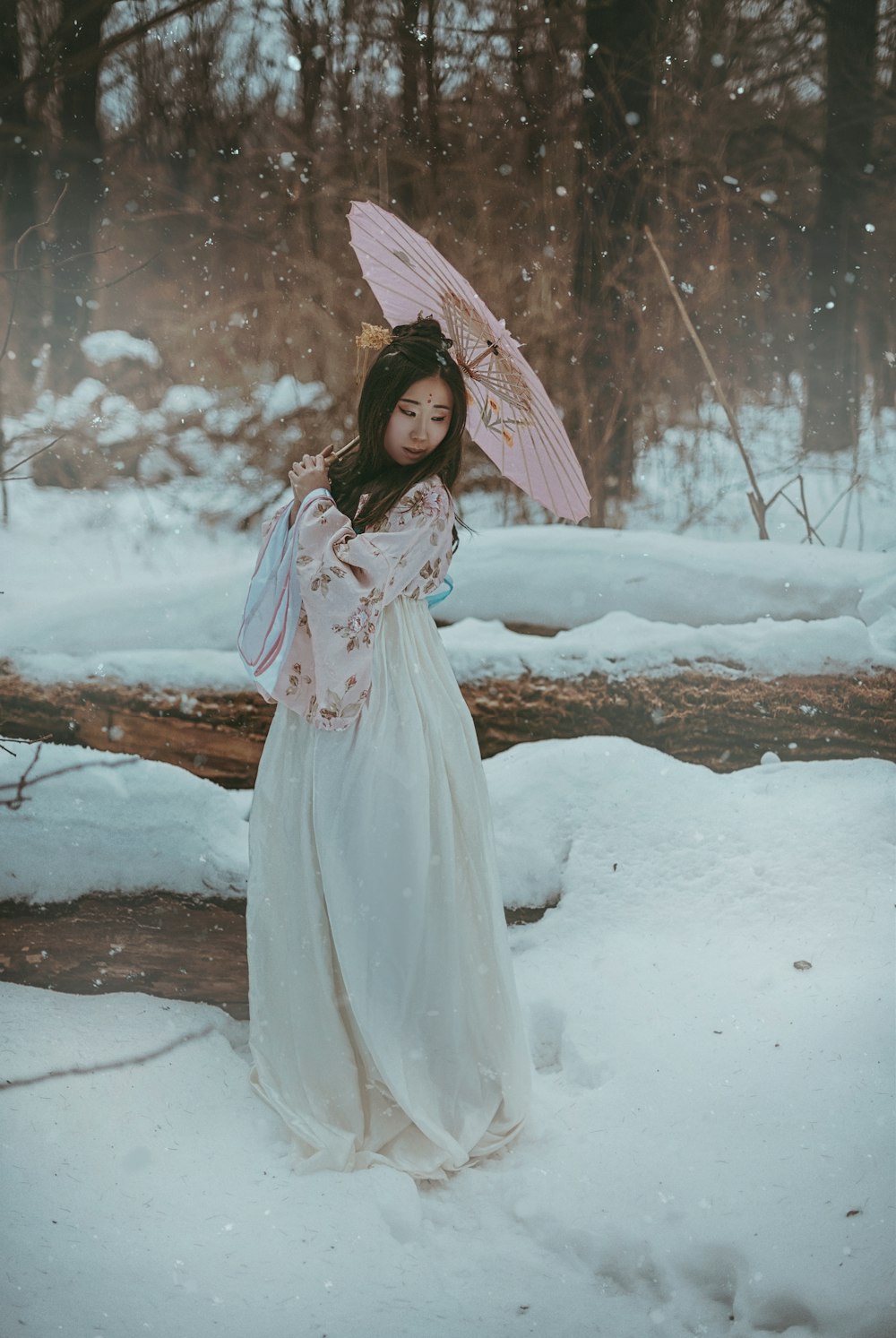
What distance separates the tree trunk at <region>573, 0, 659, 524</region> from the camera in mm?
2588

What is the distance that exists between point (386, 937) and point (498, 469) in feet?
3.92

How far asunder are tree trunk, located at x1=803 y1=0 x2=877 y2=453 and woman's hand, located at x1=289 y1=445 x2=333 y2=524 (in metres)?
1.60

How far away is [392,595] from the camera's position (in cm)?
163

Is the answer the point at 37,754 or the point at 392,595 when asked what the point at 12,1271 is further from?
the point at 37,754

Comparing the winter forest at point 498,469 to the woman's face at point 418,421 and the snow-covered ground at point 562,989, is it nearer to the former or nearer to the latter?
the snow-covered ground at point 562,989

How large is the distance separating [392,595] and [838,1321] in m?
1.18

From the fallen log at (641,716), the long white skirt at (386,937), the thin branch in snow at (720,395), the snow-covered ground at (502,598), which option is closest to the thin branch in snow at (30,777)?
the fallen log at (641,716)

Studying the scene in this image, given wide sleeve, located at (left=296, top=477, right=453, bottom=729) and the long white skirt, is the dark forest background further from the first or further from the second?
the long white skirt

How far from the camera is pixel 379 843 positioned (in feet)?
5.30

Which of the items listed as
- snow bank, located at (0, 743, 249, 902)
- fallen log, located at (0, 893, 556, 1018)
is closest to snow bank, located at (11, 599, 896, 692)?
snow bank, located at (0, 743, 249, 902)

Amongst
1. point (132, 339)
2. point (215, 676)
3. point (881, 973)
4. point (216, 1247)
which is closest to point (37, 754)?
point (215, 676)

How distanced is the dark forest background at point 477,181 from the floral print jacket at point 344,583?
116 centimetres

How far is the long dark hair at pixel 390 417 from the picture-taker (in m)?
1.62

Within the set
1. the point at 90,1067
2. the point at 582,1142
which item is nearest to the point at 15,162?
the point at 90,1067
